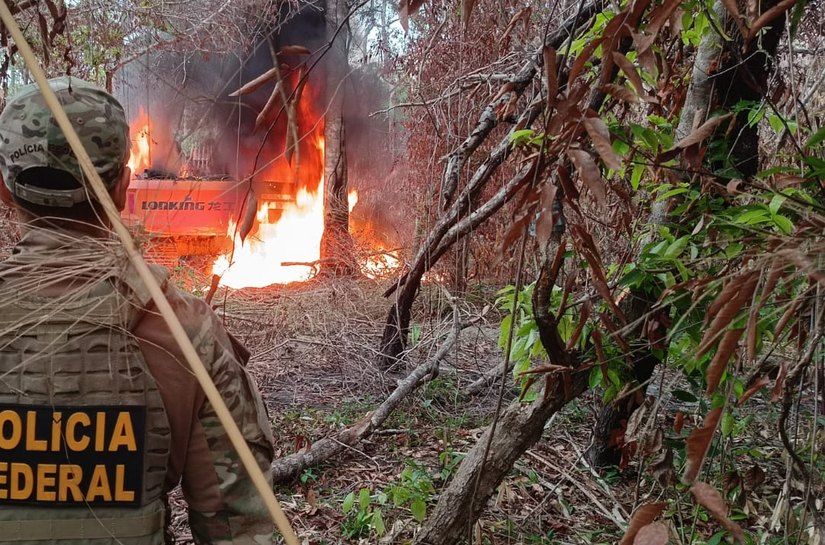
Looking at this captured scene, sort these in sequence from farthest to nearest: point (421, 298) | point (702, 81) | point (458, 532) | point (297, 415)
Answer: point (421, 298) < point (297, 415) < point (458, 532) < point (702, 81)

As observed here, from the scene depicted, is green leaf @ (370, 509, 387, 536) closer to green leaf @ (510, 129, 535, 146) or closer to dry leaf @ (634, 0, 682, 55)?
green leaf @ (510, 129, 535, 146)

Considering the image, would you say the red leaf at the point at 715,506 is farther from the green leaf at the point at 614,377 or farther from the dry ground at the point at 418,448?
the green leaf at the point at 614,377

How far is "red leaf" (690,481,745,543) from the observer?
877mm

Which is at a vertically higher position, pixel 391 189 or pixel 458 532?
pixel 391 189

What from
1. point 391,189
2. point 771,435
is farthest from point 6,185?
point 391,189

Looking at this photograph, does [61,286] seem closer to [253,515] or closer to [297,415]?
[253,515]

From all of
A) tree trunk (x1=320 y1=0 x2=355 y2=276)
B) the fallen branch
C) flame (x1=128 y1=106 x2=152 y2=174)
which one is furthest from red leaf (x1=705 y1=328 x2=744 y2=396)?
flame (x1=128 y1=106 x2=152 y2=174)

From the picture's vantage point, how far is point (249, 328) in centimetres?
562

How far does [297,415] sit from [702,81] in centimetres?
310

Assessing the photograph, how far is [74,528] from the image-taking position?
1.22 meters

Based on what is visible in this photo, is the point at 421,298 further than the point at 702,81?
Yes

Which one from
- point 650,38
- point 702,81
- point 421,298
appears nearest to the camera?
point 650,38

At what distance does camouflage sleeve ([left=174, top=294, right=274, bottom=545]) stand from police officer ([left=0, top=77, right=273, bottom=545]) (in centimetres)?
2

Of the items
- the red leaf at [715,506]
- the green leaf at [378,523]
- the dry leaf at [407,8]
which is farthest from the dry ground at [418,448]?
the dry leaf at [407,8]
